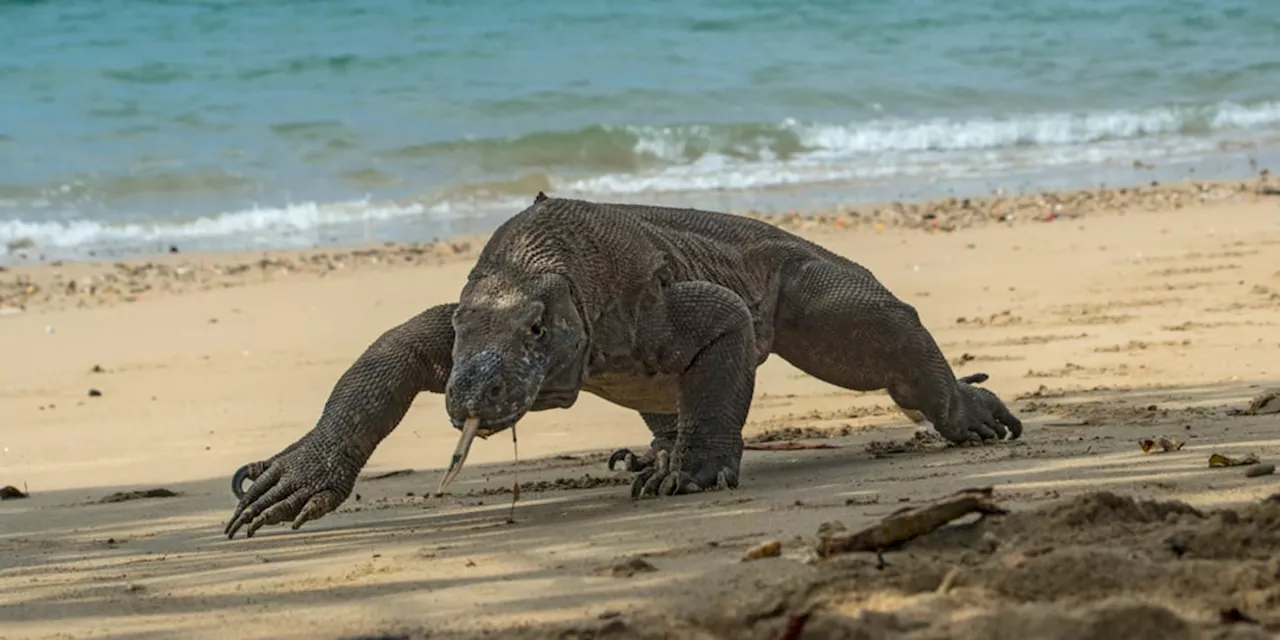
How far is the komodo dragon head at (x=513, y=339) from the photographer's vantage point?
5.65m

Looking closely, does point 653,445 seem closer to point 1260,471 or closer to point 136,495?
point 136,495

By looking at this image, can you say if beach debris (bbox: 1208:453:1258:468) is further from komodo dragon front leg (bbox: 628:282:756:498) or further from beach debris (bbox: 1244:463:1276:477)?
komodo dragon front leg (bbox: 628:282:756:498)

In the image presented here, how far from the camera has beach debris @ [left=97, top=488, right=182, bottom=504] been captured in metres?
7.66

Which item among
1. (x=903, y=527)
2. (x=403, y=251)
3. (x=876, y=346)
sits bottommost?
(x=903, y=527)

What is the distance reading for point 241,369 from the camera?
11219 mm

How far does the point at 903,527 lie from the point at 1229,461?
1751 millimetres

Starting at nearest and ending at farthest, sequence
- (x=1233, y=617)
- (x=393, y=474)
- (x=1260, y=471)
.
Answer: (x=1233, y=617) → (x=1260, y=471) → (x=393, y=474)

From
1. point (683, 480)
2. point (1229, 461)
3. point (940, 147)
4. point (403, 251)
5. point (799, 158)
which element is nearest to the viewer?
point (1229, 461)

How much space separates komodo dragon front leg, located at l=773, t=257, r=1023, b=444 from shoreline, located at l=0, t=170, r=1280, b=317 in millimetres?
7410

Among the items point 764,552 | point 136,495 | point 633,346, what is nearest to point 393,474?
point 136,495

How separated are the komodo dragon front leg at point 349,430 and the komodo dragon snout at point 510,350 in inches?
20.1

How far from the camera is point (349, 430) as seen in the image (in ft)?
21.8

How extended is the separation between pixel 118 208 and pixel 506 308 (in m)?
14.8

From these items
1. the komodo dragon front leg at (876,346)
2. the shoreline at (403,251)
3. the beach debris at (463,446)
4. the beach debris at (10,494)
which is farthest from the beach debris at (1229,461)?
the shoreline at (403,251)
